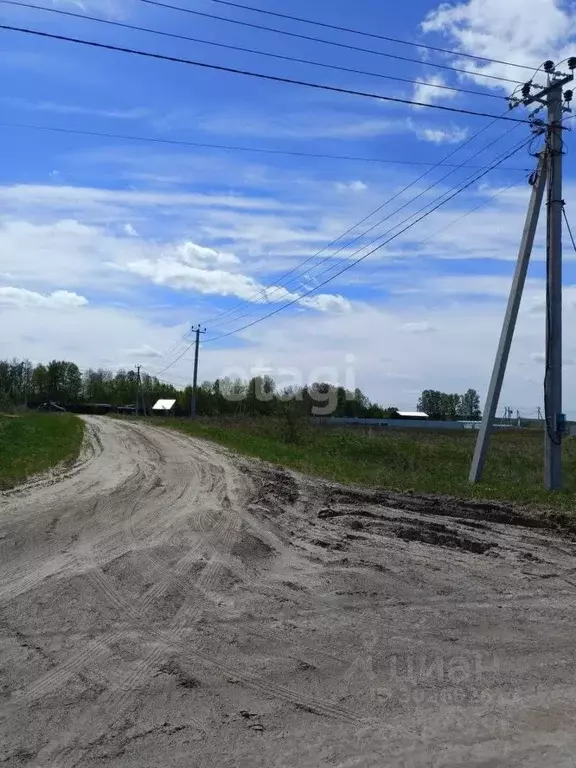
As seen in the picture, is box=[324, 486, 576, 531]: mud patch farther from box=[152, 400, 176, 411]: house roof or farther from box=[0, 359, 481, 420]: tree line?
box=[152, 400, 176, 411]: house roof

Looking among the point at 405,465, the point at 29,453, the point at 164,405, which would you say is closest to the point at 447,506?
the point at 405,465

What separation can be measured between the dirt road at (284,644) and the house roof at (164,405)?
105143 mm

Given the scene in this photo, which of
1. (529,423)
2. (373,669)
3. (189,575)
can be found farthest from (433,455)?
(529,423)

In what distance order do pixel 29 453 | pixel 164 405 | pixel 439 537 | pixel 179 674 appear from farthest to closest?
pixel 164 405, pixel 29 453, pixel 439 537, pixel 179 674

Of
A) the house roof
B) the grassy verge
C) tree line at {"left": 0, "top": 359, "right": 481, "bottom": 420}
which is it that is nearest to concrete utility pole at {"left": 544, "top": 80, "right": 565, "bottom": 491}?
the grassy verge

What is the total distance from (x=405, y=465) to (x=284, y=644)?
17829 millimetres

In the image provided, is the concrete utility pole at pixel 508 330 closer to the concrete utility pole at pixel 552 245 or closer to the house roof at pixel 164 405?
the concrete utility pole at pixel 552 245

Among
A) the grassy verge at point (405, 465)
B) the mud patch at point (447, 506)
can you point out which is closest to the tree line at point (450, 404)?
the grassy verge at point (405, 465)

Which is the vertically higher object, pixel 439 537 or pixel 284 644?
pixel 439 537

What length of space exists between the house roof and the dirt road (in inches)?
4139

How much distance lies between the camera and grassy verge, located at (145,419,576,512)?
15.1m

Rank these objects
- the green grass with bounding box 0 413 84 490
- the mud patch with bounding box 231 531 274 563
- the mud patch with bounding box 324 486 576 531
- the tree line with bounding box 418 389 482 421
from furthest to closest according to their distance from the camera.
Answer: the tree line with bounding box 418 389 482 421 < the green grass with bounding box 0 413 84 490 < the mud patch with bounding box 324 486 576 531 < the mud patch with bounding box 231 531 274 563

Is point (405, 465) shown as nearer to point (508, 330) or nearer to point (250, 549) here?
point (508, 330)

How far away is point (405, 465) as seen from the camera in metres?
22.8
